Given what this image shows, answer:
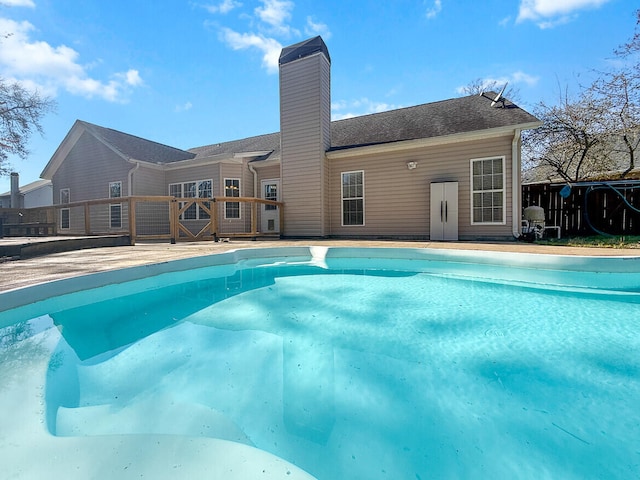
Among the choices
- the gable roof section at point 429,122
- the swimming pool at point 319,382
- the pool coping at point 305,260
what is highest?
the gable roof section at point 429,122

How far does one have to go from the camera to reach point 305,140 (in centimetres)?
958

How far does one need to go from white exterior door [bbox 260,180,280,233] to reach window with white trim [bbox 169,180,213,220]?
2000 millimetres

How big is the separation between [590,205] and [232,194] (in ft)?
38.1

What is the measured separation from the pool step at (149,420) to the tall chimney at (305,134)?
7996 mm

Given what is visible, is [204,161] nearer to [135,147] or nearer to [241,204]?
[241,204]

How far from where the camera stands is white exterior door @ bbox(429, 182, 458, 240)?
8008mm

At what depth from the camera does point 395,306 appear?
11.4ft

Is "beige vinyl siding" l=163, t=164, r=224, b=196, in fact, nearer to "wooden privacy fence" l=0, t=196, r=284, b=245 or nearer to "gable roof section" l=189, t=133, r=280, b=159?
"wooden privacy fence" l=0, t=196, r=284, b=245

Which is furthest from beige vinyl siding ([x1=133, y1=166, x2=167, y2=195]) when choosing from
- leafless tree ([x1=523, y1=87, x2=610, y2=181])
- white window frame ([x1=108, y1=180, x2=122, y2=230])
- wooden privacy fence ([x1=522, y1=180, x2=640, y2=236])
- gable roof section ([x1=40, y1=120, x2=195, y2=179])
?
leafless tree ([x1=523, y1=87, x2=610, y2=181])

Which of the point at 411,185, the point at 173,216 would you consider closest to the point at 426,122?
the point at 411,185

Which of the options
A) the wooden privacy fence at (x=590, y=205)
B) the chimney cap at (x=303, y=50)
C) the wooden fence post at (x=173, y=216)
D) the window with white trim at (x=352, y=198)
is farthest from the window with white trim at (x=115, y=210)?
the wooden privacy fence at (x=590, y=205)

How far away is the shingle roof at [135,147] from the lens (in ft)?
38.0

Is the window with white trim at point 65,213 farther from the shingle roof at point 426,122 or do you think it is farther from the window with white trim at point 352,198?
the window with white trim at point 352,198

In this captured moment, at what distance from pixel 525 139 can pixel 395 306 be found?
41.5ft
